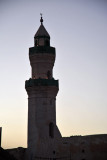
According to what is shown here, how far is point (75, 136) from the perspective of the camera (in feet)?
212

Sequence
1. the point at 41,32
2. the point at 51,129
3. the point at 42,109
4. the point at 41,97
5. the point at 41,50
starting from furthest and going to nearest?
the point at 41,32, the point at 41,50, the point at 51,129, the point at 41,97, the point at 42,109

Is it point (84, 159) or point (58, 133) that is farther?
point (58, 133)

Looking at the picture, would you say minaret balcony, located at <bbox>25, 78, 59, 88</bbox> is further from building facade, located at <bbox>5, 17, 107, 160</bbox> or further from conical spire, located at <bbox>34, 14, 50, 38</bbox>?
conical spire, located at <bbox>34, 14, 50, 38</bbox>

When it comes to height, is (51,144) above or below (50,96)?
below

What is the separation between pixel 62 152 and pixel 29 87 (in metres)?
9.79

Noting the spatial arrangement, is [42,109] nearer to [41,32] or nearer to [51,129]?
[51,129]

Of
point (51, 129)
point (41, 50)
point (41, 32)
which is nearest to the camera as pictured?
point (51, 129)

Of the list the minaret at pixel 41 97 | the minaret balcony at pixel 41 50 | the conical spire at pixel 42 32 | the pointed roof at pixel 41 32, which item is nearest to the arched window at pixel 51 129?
the minaret at pixel 41 97

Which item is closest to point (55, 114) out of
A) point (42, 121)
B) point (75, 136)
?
point (42, 121)

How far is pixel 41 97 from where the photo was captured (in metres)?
69.8

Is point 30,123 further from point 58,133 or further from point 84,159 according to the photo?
point 84,159

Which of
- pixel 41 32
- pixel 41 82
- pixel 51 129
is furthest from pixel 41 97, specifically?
pixel 41 32

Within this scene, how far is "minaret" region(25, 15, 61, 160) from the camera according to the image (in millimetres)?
68875

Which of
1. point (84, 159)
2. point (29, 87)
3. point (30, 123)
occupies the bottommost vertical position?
point (84, 159)
